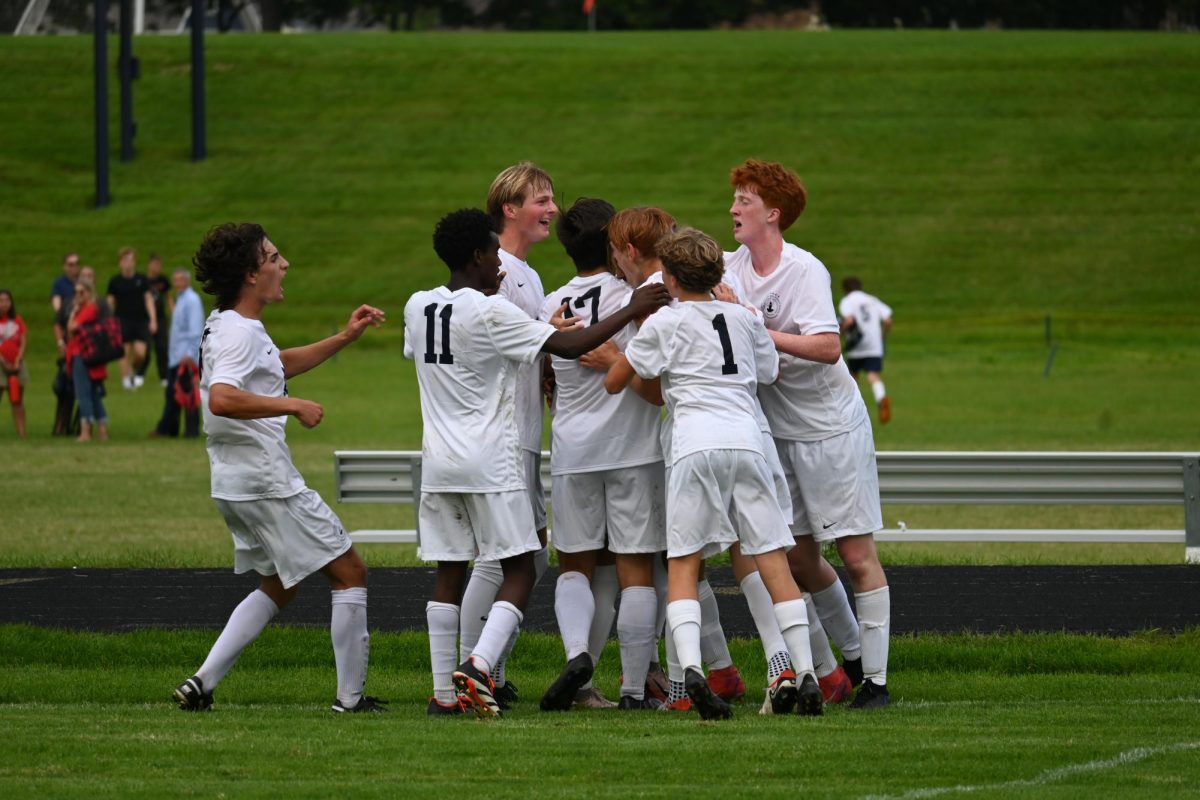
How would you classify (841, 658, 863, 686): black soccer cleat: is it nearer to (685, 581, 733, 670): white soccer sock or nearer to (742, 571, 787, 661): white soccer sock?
(685, 581, 733, 670): white soccer sock

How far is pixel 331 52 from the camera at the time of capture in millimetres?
56906

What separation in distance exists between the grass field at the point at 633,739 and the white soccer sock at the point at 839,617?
1.02ft

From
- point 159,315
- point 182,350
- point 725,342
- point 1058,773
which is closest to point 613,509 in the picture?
point 725,342

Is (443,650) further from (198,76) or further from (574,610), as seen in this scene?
(198,76)

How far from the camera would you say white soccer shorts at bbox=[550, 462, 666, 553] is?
23.9ft

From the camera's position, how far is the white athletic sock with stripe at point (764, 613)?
23.1 feet

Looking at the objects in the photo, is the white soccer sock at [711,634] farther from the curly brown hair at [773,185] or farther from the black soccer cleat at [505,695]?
the curly brown hair at [773,185]

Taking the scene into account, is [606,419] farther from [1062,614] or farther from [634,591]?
[1062,614]

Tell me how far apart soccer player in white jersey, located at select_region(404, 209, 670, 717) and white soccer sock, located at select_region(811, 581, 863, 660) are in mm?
1314

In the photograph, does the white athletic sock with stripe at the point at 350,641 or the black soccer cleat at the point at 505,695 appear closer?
the white athletic sock with stripe at the point at 350,641

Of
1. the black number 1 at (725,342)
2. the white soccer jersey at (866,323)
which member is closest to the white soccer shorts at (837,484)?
the black number 1 at (725,342)

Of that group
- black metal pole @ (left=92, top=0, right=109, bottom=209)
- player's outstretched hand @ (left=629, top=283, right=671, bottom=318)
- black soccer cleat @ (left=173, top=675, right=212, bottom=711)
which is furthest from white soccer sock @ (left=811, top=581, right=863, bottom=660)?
black metal pole @ (left=92, top=0, right=109, bottom=209)

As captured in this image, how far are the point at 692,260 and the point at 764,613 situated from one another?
4.51 feet

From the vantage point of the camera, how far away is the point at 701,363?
6.96 meters
